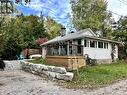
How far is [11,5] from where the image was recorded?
1850cm

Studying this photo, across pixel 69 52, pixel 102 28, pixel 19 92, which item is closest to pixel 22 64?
pixel 69 52

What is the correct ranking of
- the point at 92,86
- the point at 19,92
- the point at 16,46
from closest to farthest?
the point at 19,92 → the point at 92,86 → the point at 16,46

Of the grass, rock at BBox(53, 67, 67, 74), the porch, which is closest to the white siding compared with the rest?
the porch

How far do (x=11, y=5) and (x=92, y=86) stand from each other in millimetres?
7535

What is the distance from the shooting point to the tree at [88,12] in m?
53.8

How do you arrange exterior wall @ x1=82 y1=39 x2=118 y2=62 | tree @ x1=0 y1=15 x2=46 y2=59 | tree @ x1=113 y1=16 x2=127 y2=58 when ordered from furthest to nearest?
tree @ x1=113 y1=16 x2=127 y2=58
tree @ x1=0 y1=15 x2=46 y2=59
exterior wall @ x1=82 y1=39 x2=118 y2=62

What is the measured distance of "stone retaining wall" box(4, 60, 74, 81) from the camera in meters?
19.9

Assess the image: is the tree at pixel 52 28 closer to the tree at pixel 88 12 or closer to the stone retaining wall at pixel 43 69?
the tree at pixel 88 12

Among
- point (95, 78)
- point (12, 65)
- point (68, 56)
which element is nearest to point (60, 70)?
point (95, 78)

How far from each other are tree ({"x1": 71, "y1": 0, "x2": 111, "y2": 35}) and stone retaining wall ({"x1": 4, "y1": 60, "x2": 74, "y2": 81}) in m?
23.7

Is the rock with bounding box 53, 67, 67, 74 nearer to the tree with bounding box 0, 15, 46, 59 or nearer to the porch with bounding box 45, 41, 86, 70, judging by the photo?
the porch with bounding box 45, 41, 86, 70

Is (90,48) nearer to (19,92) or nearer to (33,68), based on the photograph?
(33,68)

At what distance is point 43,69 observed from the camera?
76.3 feet

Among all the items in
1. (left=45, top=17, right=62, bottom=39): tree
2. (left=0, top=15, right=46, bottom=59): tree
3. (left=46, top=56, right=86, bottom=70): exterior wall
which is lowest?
(left=46, top=56, right=86, bottom=70): exterior wall
